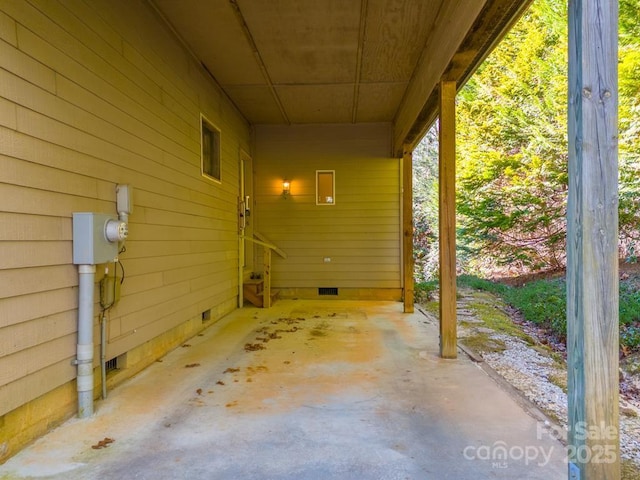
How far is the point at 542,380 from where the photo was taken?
10.8ft

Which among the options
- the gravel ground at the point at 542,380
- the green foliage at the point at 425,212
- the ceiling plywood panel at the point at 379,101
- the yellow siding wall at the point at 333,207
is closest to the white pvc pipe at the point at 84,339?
the gravel ground at the point at 542,380

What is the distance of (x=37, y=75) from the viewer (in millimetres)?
2086

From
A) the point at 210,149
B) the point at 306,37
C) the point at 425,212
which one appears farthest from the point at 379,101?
the point at 425,212

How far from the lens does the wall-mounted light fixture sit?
716 centimetres

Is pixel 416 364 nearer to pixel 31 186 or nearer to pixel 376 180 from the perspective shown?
pixel 31 186

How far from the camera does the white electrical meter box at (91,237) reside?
7.61 feet

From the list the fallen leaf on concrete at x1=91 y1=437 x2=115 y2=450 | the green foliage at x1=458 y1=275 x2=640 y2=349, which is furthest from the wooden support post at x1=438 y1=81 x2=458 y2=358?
the fallen leaf on concrete at x1=91 y1=437 x2=115 y2=450

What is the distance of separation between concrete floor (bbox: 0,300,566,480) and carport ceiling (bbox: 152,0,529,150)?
101 inches

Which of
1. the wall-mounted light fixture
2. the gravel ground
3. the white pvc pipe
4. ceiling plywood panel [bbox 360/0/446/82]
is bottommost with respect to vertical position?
the gravel ground

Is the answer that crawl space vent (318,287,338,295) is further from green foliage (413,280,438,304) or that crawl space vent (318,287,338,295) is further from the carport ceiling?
the carport ceiling

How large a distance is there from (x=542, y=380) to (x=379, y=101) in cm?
431

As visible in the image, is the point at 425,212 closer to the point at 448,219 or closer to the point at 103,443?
the point at 448,219

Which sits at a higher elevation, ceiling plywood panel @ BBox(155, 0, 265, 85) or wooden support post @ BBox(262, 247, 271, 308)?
ceiling plywood panel @ BBox(155, 0, 265, 85)

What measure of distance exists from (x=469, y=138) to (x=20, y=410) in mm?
9125
